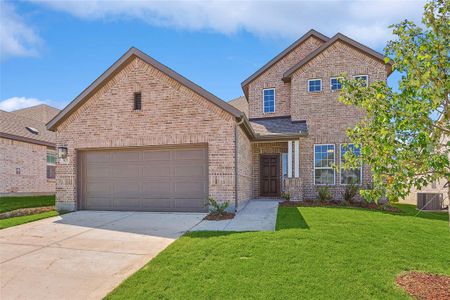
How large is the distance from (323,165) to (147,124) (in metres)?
8.49

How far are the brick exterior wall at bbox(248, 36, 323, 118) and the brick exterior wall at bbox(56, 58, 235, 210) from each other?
7111 mm

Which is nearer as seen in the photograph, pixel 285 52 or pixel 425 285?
pixel 425 285

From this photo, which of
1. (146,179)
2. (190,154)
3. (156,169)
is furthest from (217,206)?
(146,179)

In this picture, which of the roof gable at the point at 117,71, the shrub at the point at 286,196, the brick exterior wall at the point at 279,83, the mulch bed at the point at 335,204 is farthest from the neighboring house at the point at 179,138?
the brick exterior wall at the point at 279,83

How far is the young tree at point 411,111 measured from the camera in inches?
159

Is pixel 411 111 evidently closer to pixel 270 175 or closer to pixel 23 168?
pixel 270 175

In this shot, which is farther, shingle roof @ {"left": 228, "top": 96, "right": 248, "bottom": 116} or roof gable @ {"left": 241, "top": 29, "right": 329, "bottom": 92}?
shingle roof @ {"left": 228, "top": 96, "right": 248, "bottom": 116}

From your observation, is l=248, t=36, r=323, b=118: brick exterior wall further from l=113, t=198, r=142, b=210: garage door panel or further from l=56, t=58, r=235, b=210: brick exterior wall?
l=113, t=198, r=142, b=210: garage door panel

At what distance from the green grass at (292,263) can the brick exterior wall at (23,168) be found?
1600 cm

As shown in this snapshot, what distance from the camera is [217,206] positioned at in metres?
9.78

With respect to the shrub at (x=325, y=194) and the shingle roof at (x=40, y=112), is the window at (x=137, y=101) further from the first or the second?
the shingle roof at (x=40, y=112)

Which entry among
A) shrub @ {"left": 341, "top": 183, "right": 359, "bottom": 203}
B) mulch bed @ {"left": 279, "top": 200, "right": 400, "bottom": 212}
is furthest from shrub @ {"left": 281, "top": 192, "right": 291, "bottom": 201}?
shrub @ {"left": 341, "top": 183, "right": 359, "bottom": 203}

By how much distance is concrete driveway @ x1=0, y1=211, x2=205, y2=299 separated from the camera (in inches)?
183

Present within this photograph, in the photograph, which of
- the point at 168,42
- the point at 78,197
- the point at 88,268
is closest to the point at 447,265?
the point at 88,268
